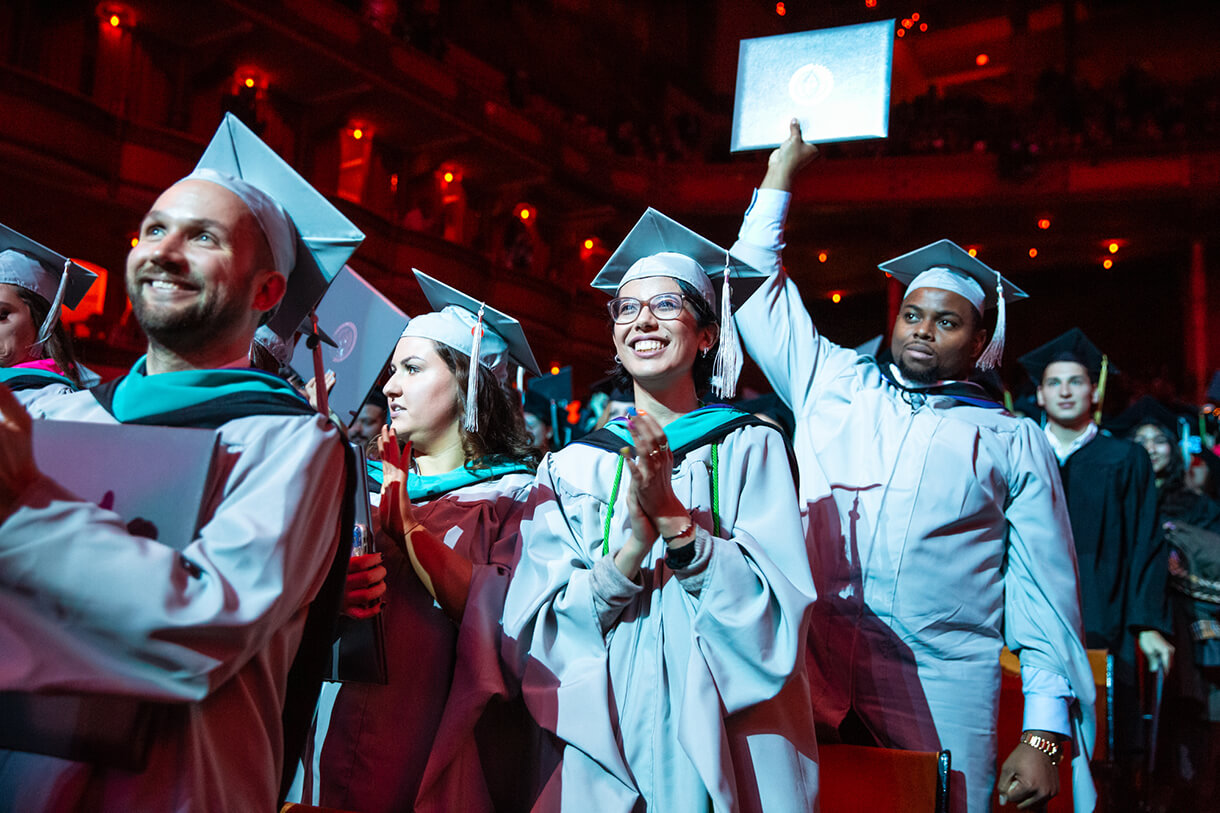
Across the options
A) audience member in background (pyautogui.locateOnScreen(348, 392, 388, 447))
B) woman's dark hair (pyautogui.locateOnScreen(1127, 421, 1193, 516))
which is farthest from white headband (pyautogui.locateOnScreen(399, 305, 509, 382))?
woman's dark hair (pyautogui.locateOnScreen(1127, 421, 1193, 516))

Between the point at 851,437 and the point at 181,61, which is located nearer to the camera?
the point at 851,437

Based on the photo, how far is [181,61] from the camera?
1248cm

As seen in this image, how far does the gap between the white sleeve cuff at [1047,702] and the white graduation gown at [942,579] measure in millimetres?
30

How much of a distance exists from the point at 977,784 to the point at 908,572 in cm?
57

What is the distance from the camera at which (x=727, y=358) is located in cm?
226

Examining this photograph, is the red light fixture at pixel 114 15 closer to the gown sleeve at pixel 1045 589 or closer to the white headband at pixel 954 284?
the white headband at pixel 954 284

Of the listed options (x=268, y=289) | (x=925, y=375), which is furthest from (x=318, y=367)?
(x=925, y=375)

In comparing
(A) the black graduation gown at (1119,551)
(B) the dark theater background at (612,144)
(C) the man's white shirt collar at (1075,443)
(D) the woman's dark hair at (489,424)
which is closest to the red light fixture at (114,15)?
(B) the dark theater background at (612,144)

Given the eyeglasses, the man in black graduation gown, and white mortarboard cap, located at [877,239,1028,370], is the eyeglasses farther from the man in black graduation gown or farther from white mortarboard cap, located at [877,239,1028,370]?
the man in black graduation gown

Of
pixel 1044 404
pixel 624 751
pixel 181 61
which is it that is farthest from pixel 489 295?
pixel 624 751

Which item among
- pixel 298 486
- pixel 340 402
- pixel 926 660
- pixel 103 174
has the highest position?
pixel 103 174

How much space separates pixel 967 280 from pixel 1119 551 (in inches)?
97.9

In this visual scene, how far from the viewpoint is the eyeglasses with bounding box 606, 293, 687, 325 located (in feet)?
7.43

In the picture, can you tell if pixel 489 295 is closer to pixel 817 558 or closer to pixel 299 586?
pixel 817 558
